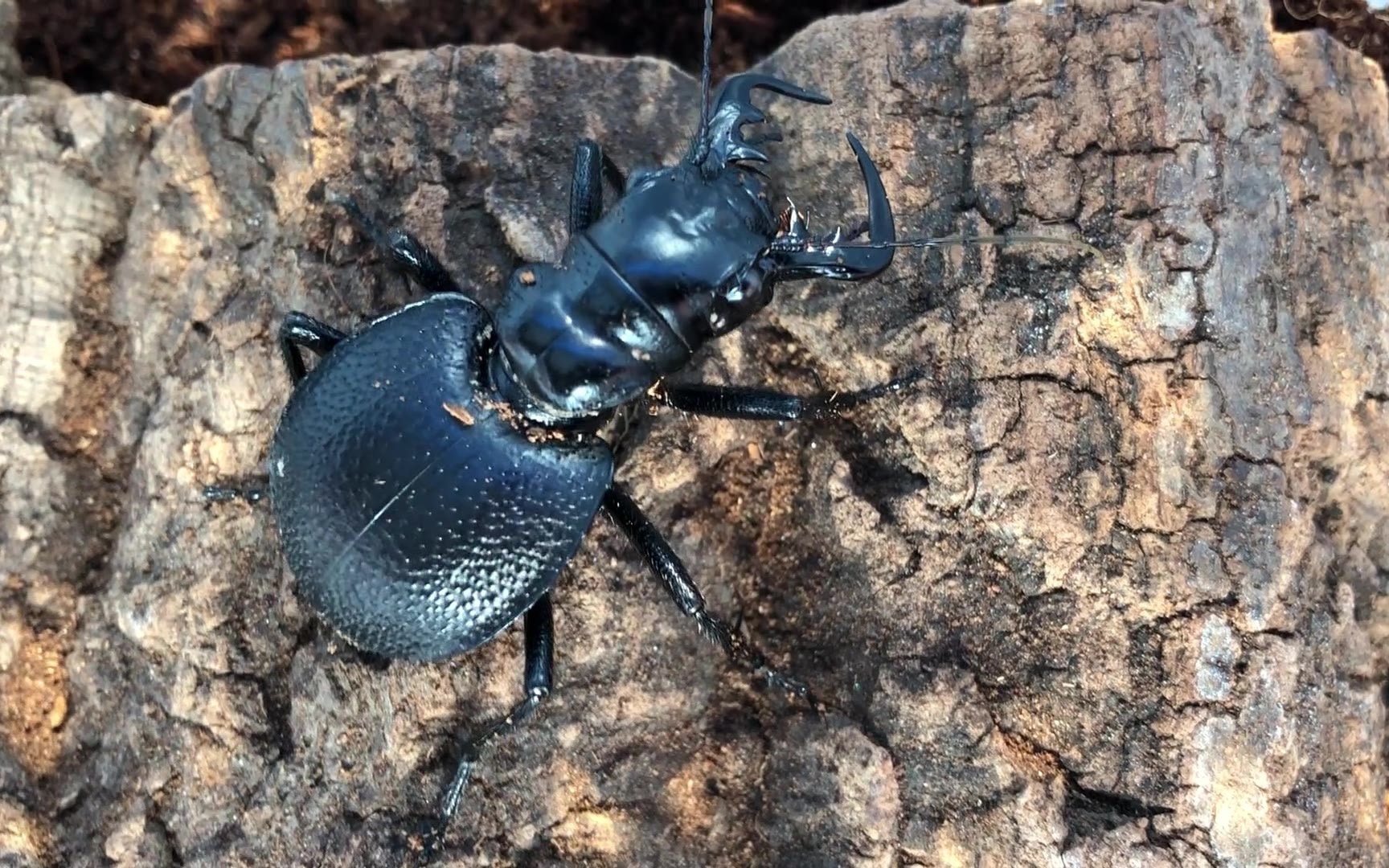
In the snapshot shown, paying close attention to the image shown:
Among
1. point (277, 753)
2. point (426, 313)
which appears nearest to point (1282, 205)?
point (426, 313)

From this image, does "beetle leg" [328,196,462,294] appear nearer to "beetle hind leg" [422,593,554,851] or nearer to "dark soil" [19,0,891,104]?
"beetle hind leg" [422,593,554,851]

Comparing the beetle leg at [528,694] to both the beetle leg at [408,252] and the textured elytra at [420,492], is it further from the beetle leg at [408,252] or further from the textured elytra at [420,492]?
the beetle leg at [408,252]

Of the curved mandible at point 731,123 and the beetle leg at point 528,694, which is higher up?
the curved mandible at point 731,123

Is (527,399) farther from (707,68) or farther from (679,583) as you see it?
(707,68)

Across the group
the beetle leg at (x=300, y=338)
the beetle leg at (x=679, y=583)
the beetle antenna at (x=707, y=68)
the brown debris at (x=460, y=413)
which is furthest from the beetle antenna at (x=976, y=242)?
the beetle leg at (x=300, y=338)

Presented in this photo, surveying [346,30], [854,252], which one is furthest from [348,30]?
[854,252]

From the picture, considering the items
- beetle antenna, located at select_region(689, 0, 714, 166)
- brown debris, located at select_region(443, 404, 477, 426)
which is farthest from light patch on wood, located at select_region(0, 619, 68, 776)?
beetle antenna, located at select_region(689, 0, 714, 166)
